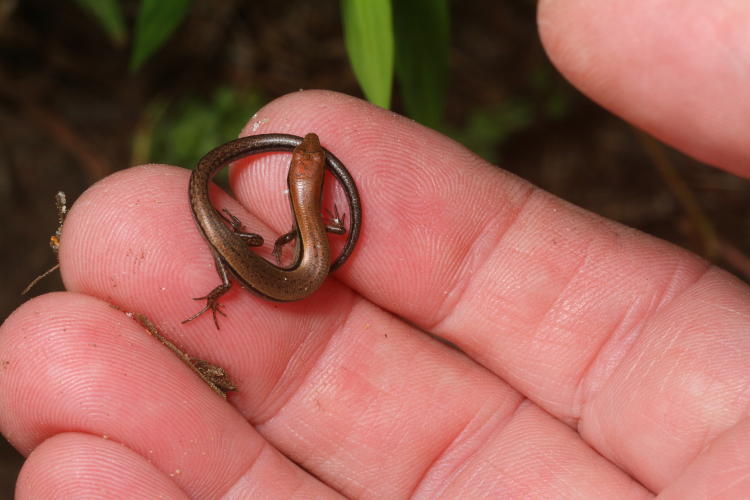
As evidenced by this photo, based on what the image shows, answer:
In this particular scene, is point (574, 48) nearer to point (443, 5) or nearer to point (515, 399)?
point (443, 5)

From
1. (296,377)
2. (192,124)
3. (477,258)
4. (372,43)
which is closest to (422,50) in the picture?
(372,43)

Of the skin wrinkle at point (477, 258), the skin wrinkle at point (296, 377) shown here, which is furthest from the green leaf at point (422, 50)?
the skin wrinkle at point (296, 377)

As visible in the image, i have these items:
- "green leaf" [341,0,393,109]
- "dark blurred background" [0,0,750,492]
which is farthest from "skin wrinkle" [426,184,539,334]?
"dark blurred background" [0,0,750,492]

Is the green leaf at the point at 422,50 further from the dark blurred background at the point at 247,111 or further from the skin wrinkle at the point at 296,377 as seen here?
the dark blurred background at the point at 247,111

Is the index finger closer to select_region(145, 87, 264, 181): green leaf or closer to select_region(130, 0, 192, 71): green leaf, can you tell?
select_region(130, 0, 192, 71): green leaf

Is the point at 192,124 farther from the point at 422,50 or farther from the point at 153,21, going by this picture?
the point at 422,50

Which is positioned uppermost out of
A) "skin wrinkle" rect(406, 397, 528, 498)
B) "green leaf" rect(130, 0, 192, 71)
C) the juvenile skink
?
"green leaf" rect(130, 0, 192, 71)

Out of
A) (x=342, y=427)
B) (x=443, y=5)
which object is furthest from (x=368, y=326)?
(x=443, y=5)
